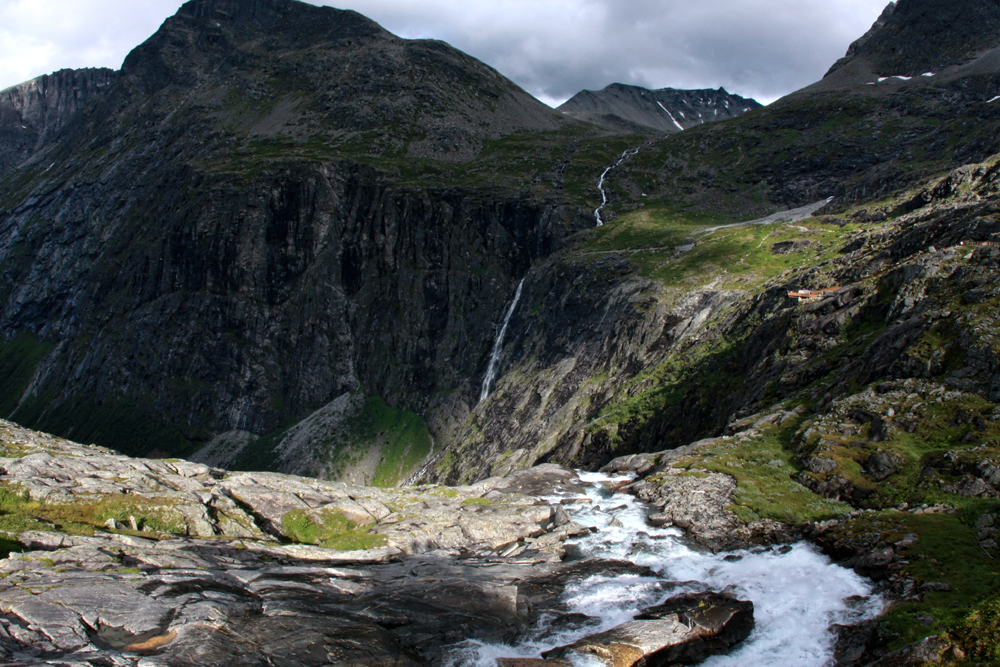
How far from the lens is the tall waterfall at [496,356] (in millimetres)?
108812

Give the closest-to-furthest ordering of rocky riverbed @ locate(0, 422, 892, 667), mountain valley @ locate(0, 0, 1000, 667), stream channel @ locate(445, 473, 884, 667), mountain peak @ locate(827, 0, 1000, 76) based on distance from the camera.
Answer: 1. rocky riverbed @ locate(0, 422, 892, 667)
2. stream channel @ locate(445, 473, 884, 667)
3. mountain valley @ locate(0, 0, 1000, 667)
4. mountain peak @ locate(827, 0, 1000, 76)

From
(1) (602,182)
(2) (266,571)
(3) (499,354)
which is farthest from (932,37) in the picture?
(2) (266,571)

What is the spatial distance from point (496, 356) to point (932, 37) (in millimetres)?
168042

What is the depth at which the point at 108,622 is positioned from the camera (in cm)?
1831

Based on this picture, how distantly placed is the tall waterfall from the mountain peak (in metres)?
140

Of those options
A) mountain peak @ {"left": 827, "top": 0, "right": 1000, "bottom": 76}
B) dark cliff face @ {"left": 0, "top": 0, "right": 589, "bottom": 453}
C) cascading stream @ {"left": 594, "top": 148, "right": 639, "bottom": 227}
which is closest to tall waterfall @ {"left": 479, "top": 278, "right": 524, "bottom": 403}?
dark cliff face @ {"left": 0, "top": 0, "right": 589, "bottom": 453}

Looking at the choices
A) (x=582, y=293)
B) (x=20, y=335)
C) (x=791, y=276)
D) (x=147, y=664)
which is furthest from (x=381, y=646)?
(x=20, y=335)

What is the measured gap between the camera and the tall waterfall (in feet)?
357

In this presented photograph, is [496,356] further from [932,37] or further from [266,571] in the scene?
[932,37]

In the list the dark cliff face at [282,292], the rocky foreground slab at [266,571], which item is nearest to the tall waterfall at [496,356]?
the dark cliff face at [282,292]

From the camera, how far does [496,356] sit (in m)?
112

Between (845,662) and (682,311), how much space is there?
2424 inches

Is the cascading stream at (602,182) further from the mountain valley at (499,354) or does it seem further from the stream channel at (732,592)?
the stream channel at (732,592)

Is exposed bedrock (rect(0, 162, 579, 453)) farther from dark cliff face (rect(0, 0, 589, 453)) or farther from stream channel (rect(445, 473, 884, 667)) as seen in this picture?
stream channel (rect(445, 473, 884, 667))
